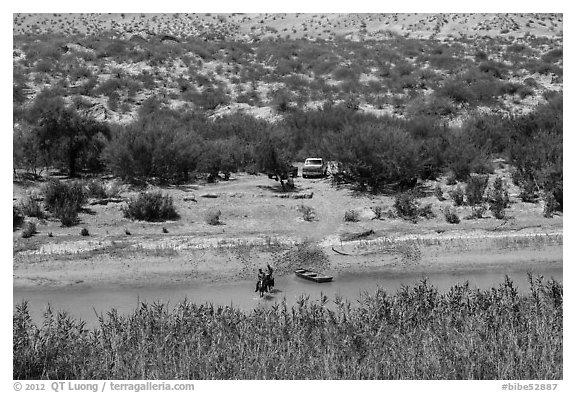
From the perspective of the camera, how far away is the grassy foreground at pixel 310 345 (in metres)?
7.33

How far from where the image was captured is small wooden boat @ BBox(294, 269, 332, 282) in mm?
14383

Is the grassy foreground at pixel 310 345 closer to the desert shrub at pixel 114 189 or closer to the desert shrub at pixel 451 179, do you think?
the desert shrub at pixel 114 189

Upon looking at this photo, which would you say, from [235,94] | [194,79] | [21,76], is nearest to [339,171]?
[235,94]

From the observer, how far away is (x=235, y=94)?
36844 mm

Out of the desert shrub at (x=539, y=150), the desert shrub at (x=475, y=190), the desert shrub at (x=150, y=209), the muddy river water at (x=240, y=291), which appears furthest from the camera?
the desert shrub at (x=539, y=150)

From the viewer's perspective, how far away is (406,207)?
19.1 m

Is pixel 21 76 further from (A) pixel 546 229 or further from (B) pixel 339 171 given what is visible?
(A) pixel 546 229

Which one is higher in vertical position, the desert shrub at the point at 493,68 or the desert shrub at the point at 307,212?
the desert shrub at the point at 493,68

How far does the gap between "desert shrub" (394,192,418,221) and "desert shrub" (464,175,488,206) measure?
1668mm

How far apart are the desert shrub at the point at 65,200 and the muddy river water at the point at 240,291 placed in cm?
404

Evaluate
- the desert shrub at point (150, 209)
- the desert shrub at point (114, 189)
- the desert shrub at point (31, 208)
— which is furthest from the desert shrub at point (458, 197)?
the desert shrub at point (31, 208)

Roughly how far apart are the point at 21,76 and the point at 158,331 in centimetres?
3148

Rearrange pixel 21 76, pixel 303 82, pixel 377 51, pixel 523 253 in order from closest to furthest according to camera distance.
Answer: pixel 523 253 → pixel 21 76 → pixel 303 82 → pixel 377 51

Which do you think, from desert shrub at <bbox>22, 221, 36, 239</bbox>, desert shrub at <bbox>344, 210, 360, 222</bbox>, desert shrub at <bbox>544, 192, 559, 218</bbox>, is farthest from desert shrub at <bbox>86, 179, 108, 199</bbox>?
desert shrub at <bbox>544, 192, 559, 218</bbox>
